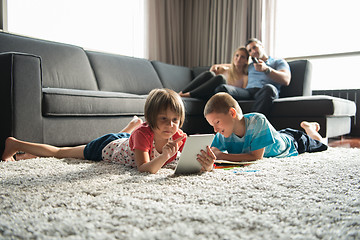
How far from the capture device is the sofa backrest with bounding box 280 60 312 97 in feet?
9.89

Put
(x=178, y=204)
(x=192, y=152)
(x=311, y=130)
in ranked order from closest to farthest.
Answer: (x=178, y=204) < (x=192, y=152) < (x=311, y=130)

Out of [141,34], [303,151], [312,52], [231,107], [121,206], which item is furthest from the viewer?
[141,34]

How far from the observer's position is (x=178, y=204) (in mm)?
776

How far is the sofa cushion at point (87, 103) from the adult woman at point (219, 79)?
74cm

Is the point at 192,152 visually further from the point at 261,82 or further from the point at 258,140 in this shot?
the point at 261,82

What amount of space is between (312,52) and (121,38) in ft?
8.26

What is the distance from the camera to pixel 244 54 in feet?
10.2

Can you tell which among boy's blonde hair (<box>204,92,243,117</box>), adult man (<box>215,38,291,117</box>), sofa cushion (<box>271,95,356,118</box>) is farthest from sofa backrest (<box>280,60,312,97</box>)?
boy's blonde hair (<box>204,92,243,117</box>)

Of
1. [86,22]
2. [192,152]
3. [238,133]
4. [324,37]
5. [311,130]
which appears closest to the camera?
[192,152]

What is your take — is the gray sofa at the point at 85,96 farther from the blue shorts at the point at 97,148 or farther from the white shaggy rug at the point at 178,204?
the white shaggy rug at the point at 178,204

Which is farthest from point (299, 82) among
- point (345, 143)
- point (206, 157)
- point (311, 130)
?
point (206, 157)

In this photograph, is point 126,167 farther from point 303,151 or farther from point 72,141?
point 303,151

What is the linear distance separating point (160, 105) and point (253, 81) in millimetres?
1991

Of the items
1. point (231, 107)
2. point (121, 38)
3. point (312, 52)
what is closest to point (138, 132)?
point (231, 107)
